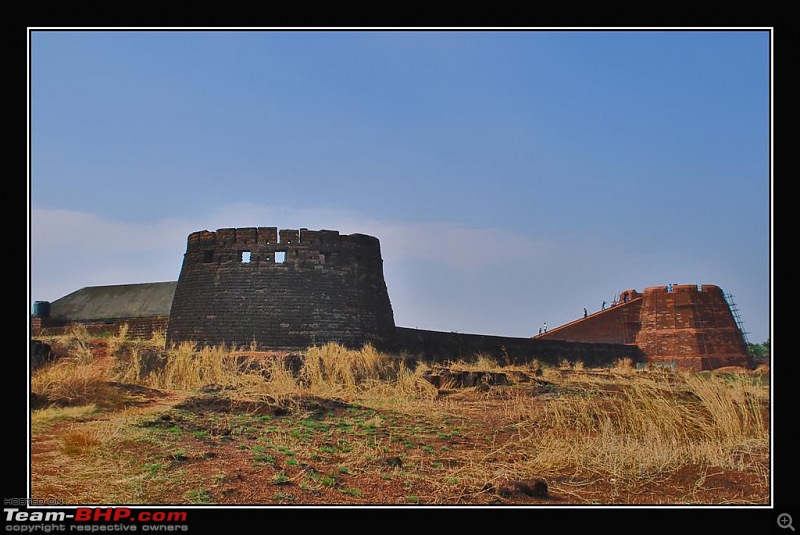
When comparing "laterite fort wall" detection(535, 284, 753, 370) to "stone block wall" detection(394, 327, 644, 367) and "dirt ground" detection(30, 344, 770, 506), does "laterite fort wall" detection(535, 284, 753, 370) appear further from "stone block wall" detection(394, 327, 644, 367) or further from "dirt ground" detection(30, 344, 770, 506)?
"dirt ground" detection(30, 344, 770, 506)

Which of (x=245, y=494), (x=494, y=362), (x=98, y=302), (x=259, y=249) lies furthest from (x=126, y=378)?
(x=98, y=302)

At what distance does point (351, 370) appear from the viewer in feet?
45.4

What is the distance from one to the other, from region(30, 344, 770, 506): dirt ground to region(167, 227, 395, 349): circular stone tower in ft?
22.8

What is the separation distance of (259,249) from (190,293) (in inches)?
70.9

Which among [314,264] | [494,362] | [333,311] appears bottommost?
[494,362]

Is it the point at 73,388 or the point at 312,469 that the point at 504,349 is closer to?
the point at 73,388

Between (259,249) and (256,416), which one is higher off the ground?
(259,249)

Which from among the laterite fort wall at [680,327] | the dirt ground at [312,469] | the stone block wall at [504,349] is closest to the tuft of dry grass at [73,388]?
the dirt ground at [312,469]

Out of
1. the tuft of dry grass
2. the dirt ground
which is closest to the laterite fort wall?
the dirt ground

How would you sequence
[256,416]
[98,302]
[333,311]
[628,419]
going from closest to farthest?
[628,419] < [256,416] < [333,311] < [98,302]

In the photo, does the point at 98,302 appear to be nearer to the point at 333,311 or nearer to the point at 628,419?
the point at 333,311

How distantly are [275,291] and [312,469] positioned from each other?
9816 mm

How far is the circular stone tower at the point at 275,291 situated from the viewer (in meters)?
15.8

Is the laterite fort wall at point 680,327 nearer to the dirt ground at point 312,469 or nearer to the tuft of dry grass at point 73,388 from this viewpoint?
the dirt ground at point 312,469
